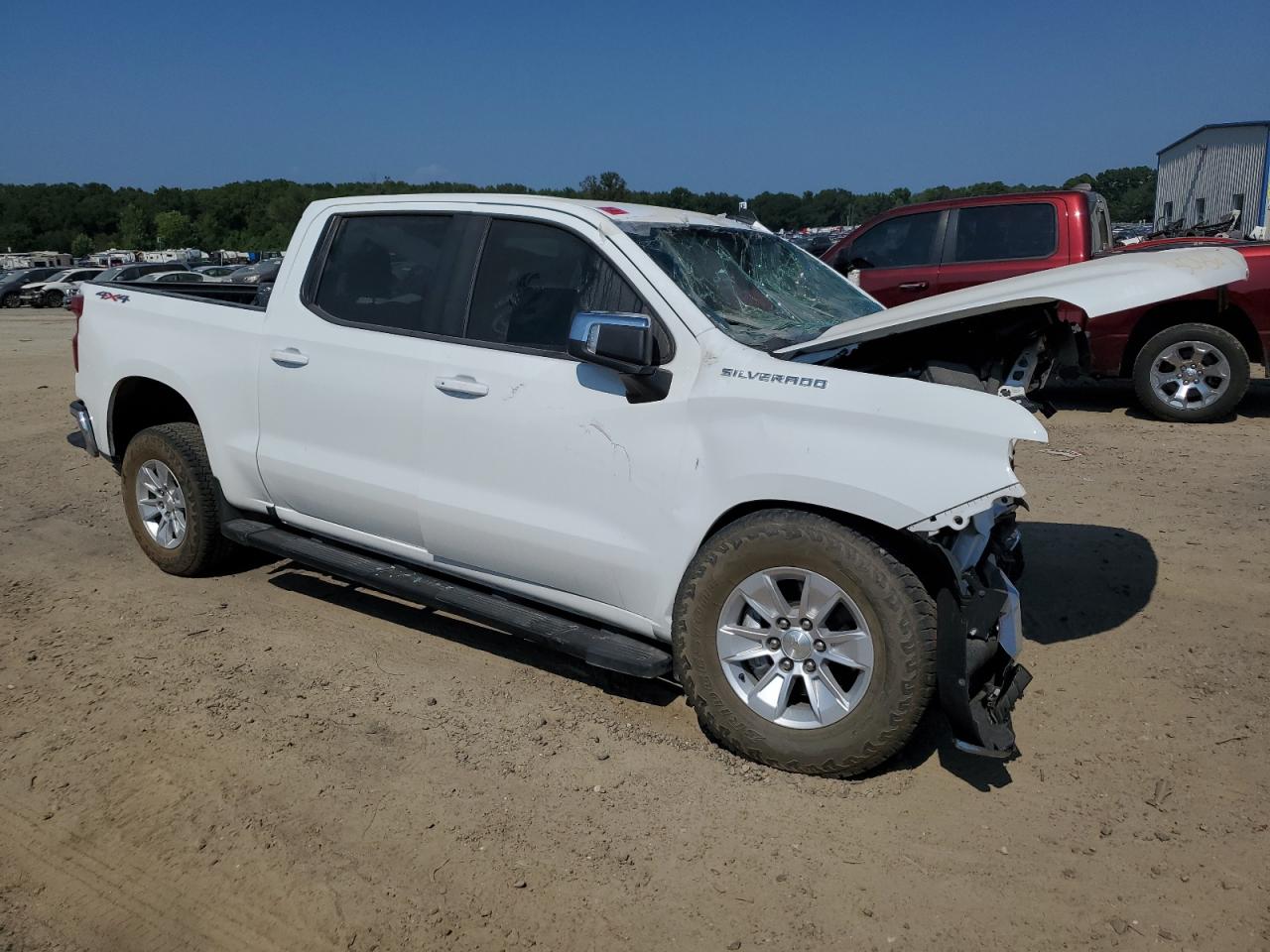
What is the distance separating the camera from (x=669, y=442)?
3590mm

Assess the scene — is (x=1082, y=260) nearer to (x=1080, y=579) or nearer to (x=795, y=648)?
(x=1080, y=579)

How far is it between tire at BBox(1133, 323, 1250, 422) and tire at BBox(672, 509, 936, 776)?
23.2ft

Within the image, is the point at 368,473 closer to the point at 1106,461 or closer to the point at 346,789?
the point at 346,789

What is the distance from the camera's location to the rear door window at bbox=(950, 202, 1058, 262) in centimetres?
972

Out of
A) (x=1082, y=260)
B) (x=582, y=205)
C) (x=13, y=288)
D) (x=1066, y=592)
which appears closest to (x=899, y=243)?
(x=1082, y=260)

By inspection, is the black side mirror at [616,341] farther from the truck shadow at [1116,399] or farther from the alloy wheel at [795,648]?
the truck shadow at [1116,399]

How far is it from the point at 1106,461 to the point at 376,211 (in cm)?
579

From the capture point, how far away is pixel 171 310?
17.1 ft

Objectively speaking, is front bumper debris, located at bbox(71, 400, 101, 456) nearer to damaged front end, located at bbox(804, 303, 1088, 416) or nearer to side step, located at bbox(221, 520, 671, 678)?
side step, located at bbox(221, 520, 671, 678)

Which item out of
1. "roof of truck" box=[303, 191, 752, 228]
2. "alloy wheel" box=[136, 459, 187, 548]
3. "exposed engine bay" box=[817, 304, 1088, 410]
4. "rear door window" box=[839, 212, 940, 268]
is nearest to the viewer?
"exposed engine bay" box=[817, 304, 1088, 410]

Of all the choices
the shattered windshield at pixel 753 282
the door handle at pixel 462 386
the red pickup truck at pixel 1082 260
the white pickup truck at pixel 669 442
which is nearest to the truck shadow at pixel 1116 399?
the red pickup truck at pixel 1082 260

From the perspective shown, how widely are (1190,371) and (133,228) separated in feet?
443

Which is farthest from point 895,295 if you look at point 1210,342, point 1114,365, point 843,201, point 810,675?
point 843,201

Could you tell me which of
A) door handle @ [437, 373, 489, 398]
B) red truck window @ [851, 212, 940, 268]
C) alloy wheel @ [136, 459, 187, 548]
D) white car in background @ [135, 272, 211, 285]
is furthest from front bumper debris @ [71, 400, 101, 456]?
red truck window @ [851, 212, 940, 268]
